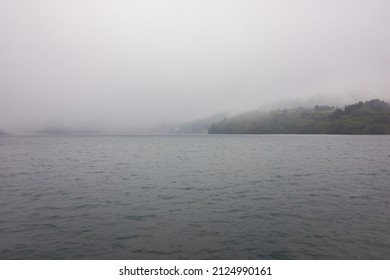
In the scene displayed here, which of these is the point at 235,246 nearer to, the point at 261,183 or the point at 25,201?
the point at 261,183

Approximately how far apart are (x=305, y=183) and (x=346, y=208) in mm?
13103

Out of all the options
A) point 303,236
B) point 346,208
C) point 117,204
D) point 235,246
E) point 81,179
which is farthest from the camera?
point 81,179

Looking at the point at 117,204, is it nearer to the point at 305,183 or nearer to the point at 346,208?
the point at 346,208

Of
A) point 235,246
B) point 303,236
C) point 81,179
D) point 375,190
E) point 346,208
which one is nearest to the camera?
point 235,246

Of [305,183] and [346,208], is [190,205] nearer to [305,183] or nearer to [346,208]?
[346,208]

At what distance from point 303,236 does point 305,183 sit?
21.8 metres

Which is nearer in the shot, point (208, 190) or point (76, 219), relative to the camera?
point (76, 219)

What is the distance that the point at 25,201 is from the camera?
27.4m

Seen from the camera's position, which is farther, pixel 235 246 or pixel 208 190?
pixel 208 190
